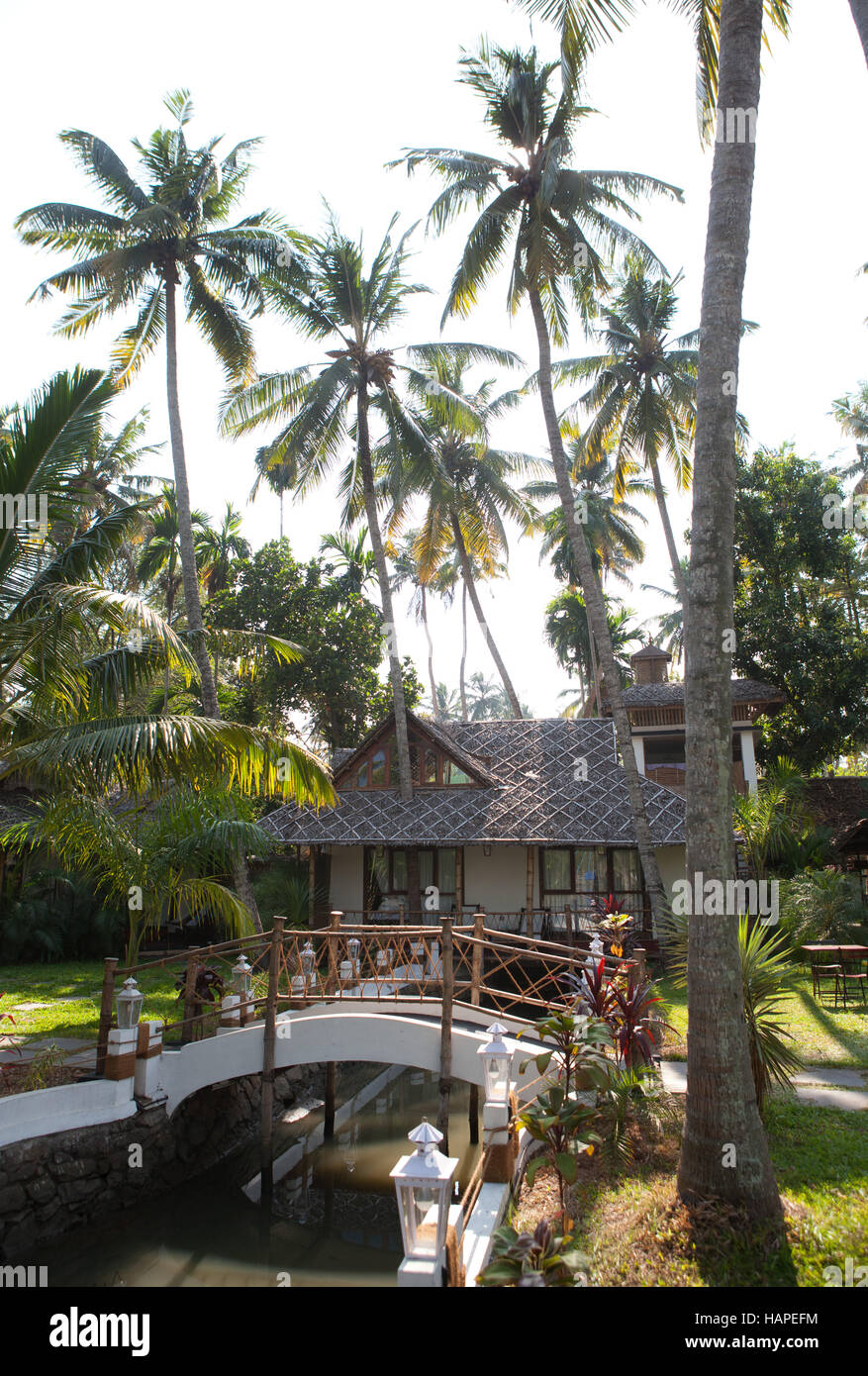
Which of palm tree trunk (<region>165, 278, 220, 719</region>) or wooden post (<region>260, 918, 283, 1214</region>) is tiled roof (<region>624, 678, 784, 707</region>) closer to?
palm tree trunk (<region>165, 278, 220, 719</region>)

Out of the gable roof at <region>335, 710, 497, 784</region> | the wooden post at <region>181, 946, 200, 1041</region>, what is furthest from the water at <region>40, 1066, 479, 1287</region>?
the gable roof at <region>335, 710, 497, 784</region>

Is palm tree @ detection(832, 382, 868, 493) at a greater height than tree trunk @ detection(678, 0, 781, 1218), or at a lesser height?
greater

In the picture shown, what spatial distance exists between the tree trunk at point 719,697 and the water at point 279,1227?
187 inches

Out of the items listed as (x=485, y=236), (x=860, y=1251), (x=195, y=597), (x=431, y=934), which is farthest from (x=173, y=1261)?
(x=485, y=236)

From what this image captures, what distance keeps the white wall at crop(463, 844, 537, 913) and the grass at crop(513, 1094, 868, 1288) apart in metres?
13.1

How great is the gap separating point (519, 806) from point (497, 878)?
7.13ft

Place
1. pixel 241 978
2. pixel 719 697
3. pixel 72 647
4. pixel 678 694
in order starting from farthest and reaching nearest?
pixel 678 694 < pixel 241 978 < pixel 72 647 < pixel 719 697

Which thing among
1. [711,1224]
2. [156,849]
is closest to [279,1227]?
[156,849]

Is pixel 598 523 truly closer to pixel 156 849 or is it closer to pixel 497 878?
pixel 497 878

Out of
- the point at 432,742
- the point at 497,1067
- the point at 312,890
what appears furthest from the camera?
the point at 432,742

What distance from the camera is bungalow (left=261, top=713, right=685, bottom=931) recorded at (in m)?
18.5

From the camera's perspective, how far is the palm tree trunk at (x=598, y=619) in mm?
17047

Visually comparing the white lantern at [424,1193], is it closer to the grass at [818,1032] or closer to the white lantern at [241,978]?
the grass at [818,1032]

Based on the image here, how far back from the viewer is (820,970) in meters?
13.9
